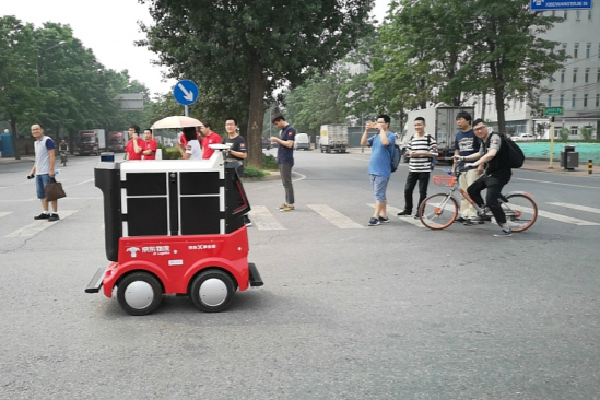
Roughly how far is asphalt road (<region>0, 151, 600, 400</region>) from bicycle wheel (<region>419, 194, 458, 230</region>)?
102cm

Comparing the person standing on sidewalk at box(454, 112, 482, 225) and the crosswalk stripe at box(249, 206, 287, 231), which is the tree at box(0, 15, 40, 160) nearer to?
the crosswalk stripe at box(249, 206, 287, 231)

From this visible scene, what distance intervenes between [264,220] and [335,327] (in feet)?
21.9

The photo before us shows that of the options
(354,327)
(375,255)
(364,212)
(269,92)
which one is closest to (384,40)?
(269,92)

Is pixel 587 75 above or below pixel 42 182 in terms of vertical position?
above

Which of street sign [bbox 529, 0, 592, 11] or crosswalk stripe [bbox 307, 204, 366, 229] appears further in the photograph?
street sign [bbox 529, 0, 592, 11]

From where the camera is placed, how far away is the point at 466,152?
10.6 metres

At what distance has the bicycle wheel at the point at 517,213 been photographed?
9844 mm

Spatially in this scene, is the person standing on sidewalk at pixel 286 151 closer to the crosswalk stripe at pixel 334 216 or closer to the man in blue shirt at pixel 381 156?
the crosswalk stripe at pixel 334 216

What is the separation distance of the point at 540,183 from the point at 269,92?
15.7m

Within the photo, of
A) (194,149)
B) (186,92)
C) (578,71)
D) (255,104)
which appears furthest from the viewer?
(578,71)

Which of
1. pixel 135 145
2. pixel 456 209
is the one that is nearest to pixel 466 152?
pixel 456 209

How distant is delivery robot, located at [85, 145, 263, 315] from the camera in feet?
17.1

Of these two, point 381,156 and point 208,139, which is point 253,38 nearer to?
point 208,139

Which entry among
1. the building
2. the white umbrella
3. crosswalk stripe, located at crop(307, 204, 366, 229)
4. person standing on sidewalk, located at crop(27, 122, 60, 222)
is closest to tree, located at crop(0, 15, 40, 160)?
person standing on sidewalk, located at crop(27, 122, 60, 222)
